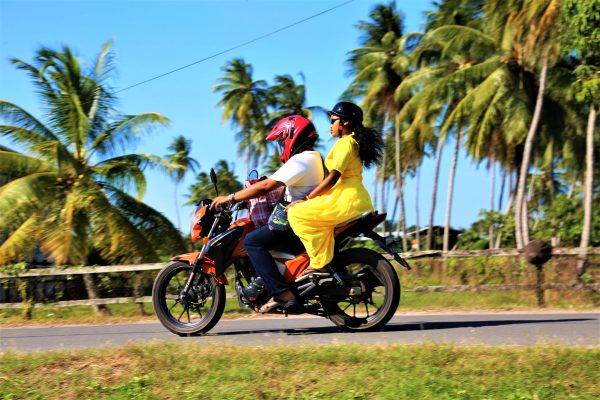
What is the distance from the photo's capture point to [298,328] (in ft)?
24.5

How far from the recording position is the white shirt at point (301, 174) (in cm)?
642

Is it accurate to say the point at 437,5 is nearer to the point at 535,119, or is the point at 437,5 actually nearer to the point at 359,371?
the point at 535,119

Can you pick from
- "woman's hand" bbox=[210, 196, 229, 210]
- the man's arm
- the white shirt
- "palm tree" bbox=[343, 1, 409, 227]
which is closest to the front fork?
"woman's hand" bbox=[210, 196, 229, 210]

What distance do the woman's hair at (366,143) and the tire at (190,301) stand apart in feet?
6.09

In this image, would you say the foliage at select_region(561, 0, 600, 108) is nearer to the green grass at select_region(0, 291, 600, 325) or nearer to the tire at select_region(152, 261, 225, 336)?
the green grass at select_region(0, 291, 600, 325)

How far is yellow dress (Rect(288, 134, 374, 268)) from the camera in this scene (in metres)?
6.35

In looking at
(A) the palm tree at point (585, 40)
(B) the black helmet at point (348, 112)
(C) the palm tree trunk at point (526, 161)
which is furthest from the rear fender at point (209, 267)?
(C) the palm tree trunk at point (526, 161)

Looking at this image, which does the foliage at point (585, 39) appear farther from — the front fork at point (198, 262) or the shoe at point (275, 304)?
the shoe at point (275, 304)

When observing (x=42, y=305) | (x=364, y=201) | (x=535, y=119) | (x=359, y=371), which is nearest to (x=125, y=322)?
(x=42, y=305)

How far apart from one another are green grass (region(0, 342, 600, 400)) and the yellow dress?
121cm

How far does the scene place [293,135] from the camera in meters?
6.64

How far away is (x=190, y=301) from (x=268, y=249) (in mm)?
1011

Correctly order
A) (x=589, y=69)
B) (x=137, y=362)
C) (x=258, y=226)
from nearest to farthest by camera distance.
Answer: (x=137, y=362) < (x=258, y=226) < (x=589, y=69)

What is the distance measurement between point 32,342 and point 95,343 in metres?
0.95
